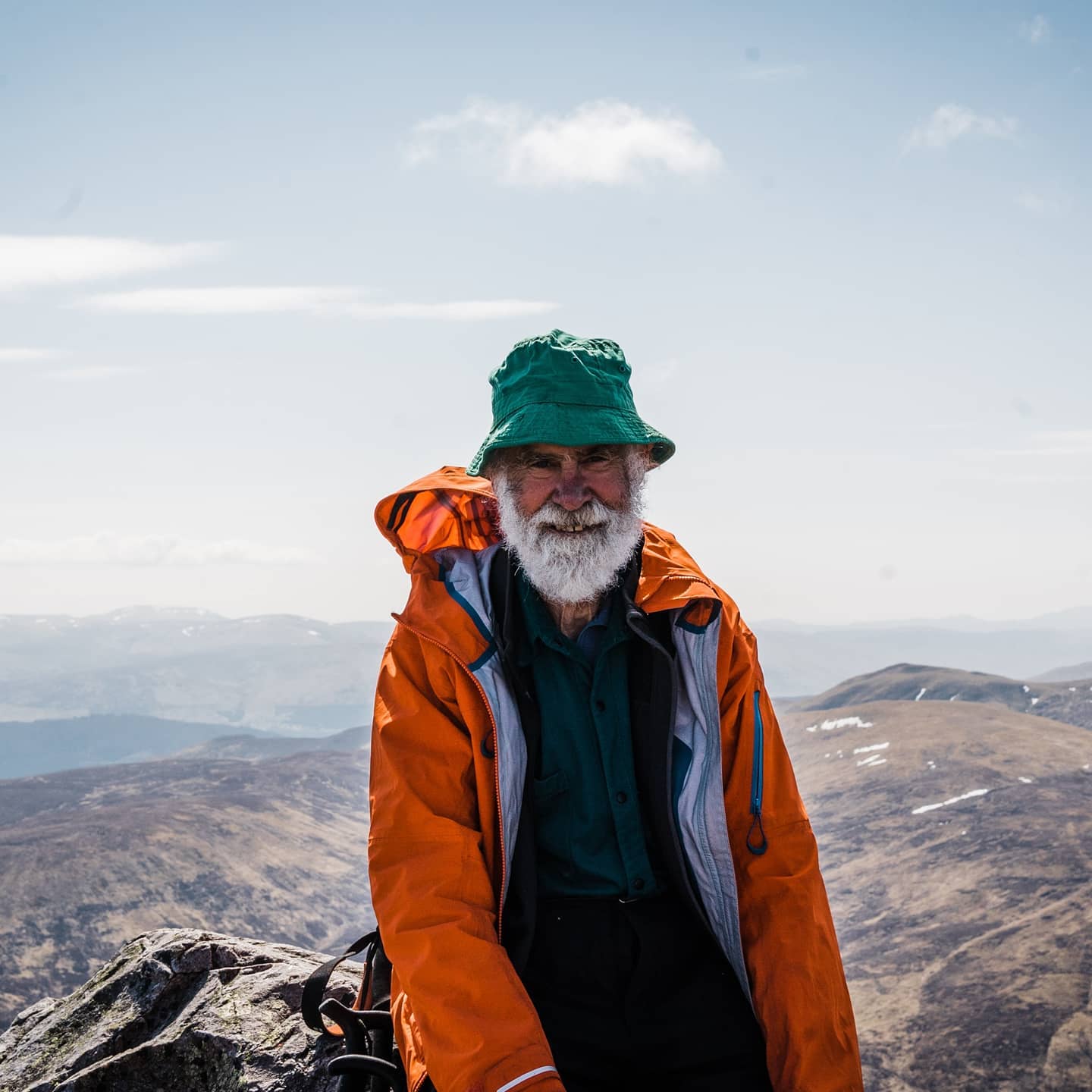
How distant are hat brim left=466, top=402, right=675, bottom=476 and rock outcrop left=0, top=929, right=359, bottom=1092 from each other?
3003 millimetres

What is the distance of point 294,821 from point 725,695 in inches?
4105

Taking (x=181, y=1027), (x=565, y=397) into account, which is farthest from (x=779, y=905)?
(x=181, y=1027)

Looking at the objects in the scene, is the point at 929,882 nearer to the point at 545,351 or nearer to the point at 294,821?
the point at 545,351

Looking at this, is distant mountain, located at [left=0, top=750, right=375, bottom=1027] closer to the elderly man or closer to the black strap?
the black strap

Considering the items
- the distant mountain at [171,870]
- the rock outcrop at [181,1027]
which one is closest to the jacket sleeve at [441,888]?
the rock outcrop at [181,1027]

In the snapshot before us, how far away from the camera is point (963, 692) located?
103938 mm

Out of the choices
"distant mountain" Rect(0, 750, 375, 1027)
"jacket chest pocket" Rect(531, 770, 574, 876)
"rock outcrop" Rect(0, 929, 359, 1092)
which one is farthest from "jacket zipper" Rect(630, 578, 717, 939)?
"distant mountain" Rect(0, 750, 375, 1027)

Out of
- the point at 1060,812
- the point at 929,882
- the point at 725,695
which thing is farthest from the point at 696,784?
the point at 1060,812

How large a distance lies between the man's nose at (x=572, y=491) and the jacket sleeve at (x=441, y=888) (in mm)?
895

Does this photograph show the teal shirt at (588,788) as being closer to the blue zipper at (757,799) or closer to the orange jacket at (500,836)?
the orange jacket at (500,836)

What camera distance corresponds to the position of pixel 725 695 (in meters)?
4.03

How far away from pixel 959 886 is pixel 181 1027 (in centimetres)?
5258

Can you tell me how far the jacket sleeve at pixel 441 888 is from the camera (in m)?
3.31

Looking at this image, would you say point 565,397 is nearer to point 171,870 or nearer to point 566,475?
point 566,475
